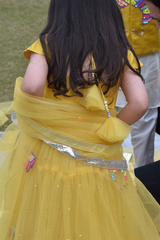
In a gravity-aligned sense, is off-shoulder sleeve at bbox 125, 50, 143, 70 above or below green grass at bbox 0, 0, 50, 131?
above

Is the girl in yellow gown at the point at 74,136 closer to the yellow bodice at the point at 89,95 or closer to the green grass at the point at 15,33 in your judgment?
the yellow bodice at the point at 89,95

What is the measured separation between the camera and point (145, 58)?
195 centimetres

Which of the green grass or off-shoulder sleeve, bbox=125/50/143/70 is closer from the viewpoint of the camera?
off-shoulder sleeve, bbox=125/50/143/70

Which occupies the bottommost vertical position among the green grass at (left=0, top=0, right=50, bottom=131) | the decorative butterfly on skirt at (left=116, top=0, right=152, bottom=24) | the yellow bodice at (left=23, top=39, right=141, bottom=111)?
the green grass at (left=0, top=0, right=50, bottom=131)

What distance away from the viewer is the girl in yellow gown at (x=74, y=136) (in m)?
0.99

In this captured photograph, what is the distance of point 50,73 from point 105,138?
368mm

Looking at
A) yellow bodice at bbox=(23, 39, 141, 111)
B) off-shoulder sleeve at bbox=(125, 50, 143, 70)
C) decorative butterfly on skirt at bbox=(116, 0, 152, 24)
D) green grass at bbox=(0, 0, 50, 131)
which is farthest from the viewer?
green grass at bbox=(0, 0, 50, 131)

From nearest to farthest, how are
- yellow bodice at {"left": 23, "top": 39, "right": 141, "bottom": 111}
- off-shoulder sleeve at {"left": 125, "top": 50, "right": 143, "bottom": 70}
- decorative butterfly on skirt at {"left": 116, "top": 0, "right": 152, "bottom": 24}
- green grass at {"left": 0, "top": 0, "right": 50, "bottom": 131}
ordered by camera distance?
1. yellow bodice at {"left": 23, "top": 39, "right": 141, "bottom": 111}
2. off-shoulder sleeve at {"left": 125, "top": 50, "right": 143, "bottom": 70}
3. decorative butterfly on skirt at {"left": 116, "top": 0, "right": 152, "bottom": 24}
4. green grass at {"left": 0, "top": 0, "right": 50, "bottom": 131}

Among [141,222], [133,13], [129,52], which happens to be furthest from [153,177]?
[133,13]

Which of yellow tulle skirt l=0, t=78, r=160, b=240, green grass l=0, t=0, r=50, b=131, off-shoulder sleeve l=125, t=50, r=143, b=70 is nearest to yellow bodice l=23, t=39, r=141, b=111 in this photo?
off-shoulder sleeve l=125, t=50, r=143, b=70

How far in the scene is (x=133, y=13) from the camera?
1781 mm
